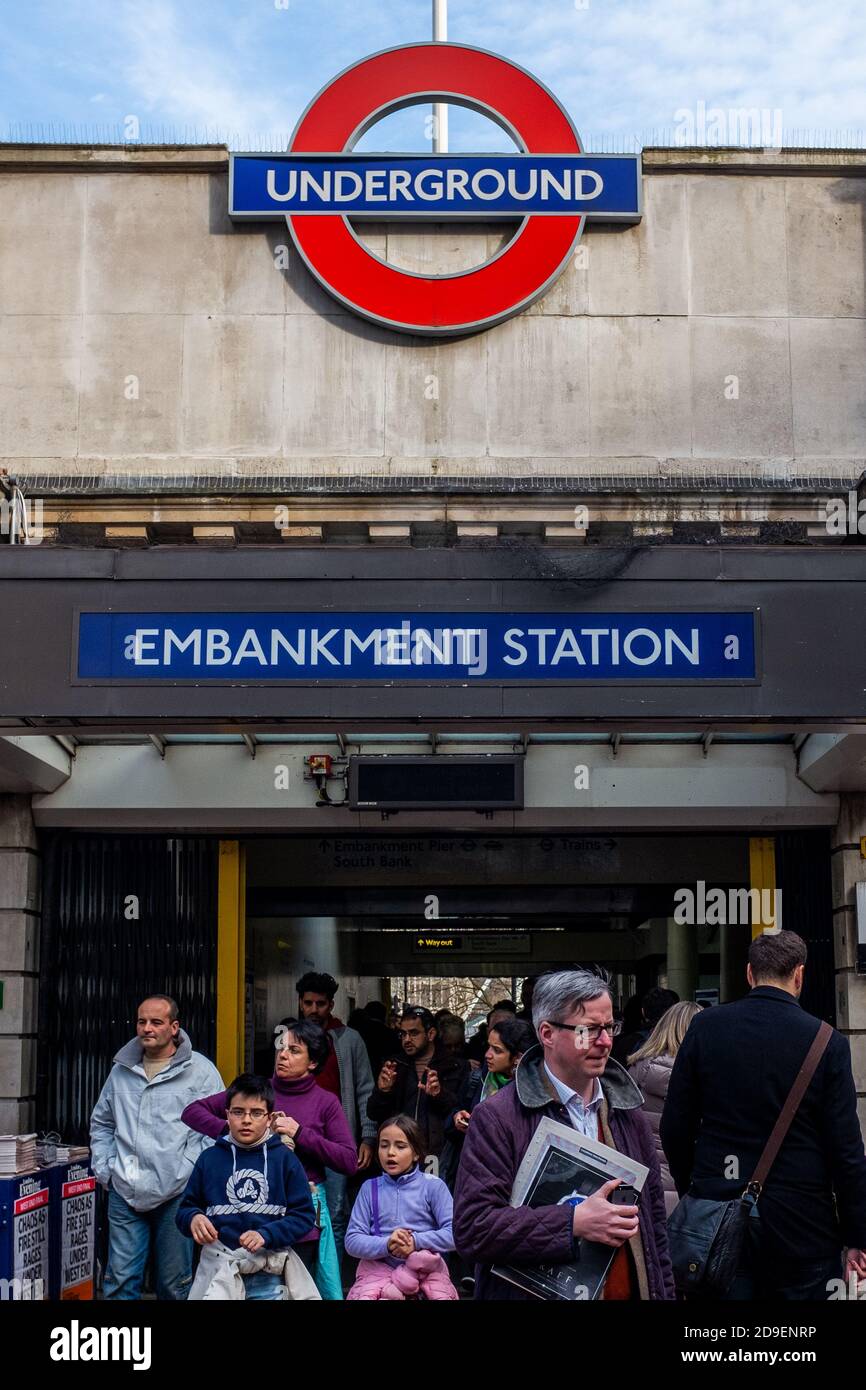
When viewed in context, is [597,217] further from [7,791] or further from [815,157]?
[7,791]

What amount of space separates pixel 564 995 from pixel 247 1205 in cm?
294

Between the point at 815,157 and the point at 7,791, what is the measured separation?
28.0ft

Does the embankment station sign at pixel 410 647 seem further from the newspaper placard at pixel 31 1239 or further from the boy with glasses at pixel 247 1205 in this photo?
the newspaper placard at pixel 31 1239

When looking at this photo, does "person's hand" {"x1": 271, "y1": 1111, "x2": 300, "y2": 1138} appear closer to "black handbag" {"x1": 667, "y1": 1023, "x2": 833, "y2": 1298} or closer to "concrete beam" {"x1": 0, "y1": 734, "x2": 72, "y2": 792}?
"black handbag" {"x1": 667, "y1": 1023, "x2": 833, "y2": 1298}

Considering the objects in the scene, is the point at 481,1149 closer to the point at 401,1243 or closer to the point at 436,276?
the point at 401,1243

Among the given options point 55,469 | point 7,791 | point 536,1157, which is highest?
point 55,469

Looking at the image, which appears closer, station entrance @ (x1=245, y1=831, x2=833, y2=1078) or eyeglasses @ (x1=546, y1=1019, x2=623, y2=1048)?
eyeglasses @ (x1=546, y1=1019, x2=623, y2=1048)

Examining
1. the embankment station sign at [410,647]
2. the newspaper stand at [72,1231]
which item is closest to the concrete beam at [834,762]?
the embankment station sign at [410,647]

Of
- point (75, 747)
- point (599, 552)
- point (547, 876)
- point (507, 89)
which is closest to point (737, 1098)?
point (599, 552)

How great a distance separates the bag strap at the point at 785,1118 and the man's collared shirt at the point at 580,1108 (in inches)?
35.1

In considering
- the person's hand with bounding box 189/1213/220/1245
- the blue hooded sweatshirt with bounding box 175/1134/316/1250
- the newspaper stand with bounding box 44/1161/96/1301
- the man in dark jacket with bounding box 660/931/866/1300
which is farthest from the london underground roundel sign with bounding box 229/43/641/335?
the man in dark jacket with bounding box 660/931/866/1300

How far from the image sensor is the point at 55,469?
1294 centimetres

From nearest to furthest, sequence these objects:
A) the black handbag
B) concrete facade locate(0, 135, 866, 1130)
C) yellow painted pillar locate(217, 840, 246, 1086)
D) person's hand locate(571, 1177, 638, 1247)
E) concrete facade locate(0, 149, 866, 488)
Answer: person's hand locate(571, 1177, 638, 1247) < the black handbag < concrete facade locate(0, 135, 866, 1130) < yellow painted pillar locate(217, 840, 246, 1086) < concrete facade locate(0, 149, 866, 488)

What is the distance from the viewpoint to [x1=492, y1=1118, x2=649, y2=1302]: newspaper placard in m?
4.39
